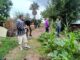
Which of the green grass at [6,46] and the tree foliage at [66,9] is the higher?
the tree foliage at [66,9]

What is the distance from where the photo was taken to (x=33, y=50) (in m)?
14.3

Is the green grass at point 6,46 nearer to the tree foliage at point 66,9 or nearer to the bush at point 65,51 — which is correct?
the bush at point 65,51

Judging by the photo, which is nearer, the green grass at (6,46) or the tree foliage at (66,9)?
the green grass at (6,46)

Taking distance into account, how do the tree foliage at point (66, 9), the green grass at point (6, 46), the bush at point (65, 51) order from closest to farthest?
the bush at point (65, 51)
the green grass at point (6, 46)
the tree foliage at point (66, 9)

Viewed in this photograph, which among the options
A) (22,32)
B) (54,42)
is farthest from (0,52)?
(54,42)

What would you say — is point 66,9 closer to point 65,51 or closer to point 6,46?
point 6,46

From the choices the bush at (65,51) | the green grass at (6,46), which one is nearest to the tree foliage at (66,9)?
the green grass at (6,46)

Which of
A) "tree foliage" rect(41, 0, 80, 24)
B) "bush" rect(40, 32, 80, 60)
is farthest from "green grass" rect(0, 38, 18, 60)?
"tree foliage" rect(41, 0, 80, 24)

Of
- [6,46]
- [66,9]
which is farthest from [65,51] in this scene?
[66,9]

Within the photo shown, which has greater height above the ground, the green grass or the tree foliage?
the tree foliage

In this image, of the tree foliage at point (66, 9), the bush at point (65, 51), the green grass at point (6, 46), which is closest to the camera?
the bush at point (65, 51)

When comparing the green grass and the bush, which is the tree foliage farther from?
the bush

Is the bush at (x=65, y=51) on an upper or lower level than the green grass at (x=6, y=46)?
upper

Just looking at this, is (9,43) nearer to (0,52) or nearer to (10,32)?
(0,52)
